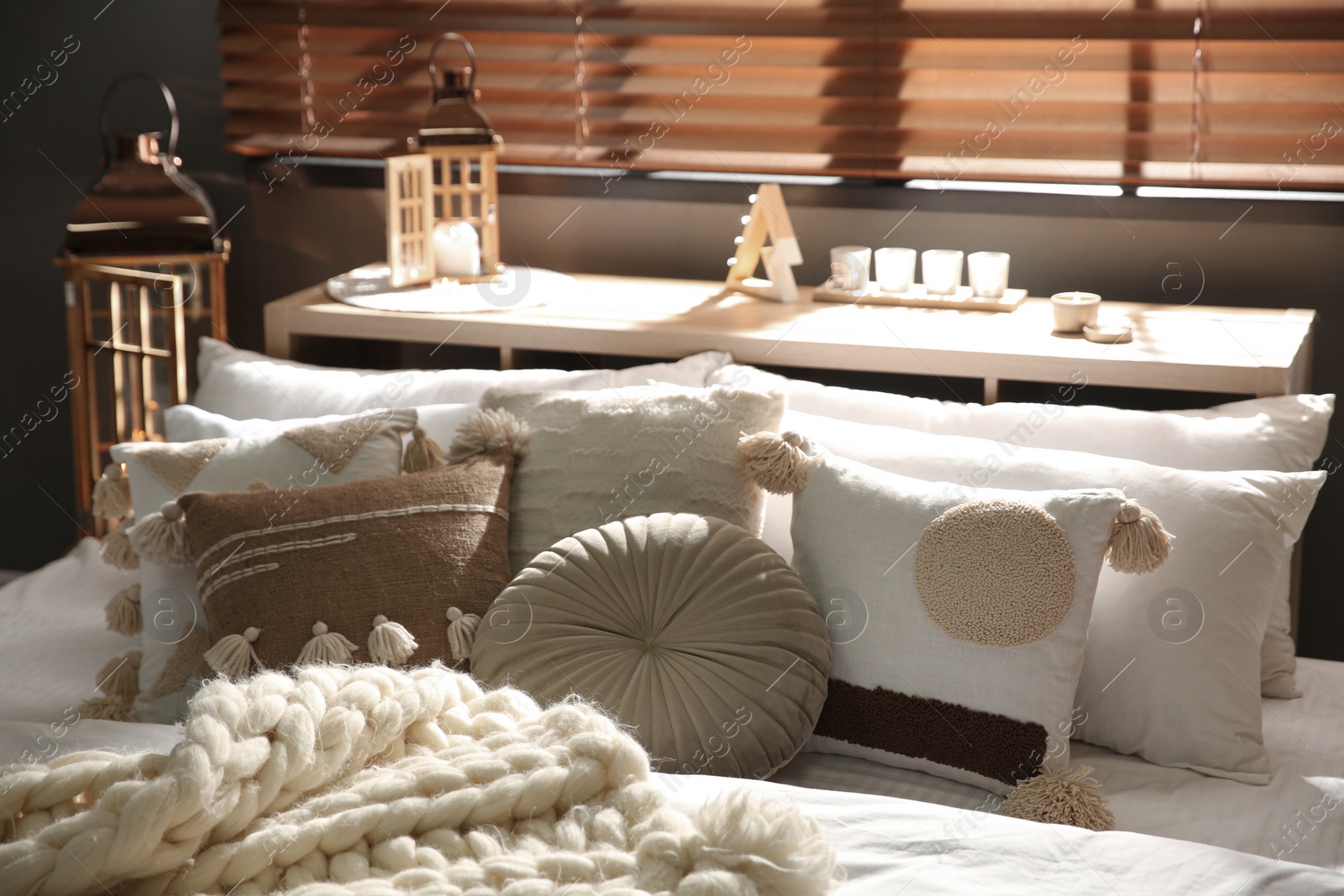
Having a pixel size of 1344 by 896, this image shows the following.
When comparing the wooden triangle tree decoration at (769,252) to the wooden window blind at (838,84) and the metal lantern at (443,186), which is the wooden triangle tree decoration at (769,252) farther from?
the metal lantern at (443,186)

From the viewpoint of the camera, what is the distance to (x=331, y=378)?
6.79ft

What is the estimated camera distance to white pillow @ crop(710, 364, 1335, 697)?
1667 mm

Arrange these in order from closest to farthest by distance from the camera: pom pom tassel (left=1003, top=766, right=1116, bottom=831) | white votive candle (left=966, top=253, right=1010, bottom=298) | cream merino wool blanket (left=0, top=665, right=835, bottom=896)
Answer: cream merino wool blanket (left=0, top=665, right=835, bottom=896) → pom pom tassel (left=1003, top=766, right=1116, bottom=831) → white votive candle (left=966, top=253, right=1010, bottom=298)

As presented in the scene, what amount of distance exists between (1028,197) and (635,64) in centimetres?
74

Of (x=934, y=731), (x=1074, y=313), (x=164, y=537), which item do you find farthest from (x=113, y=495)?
(x=1074, y=313)

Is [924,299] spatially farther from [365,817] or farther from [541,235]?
[365,817]

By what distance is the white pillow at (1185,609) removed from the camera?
1478 mm

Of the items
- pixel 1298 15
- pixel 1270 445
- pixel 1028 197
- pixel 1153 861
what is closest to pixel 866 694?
pixel 1153 861

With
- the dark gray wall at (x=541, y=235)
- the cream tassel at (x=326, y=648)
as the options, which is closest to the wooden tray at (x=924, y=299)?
the dark gray wall at (x=541, y=235)

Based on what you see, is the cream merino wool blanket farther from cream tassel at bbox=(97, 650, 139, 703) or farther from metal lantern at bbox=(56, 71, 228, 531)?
metal lantern at bbox=(56, 71, 228, 531)

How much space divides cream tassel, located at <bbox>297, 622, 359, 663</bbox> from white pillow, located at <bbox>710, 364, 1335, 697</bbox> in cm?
66

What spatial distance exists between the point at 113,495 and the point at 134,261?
0.47 metres

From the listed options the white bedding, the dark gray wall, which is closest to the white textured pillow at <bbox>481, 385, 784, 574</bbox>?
the white bedding

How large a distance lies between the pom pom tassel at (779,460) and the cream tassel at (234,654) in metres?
0.65
